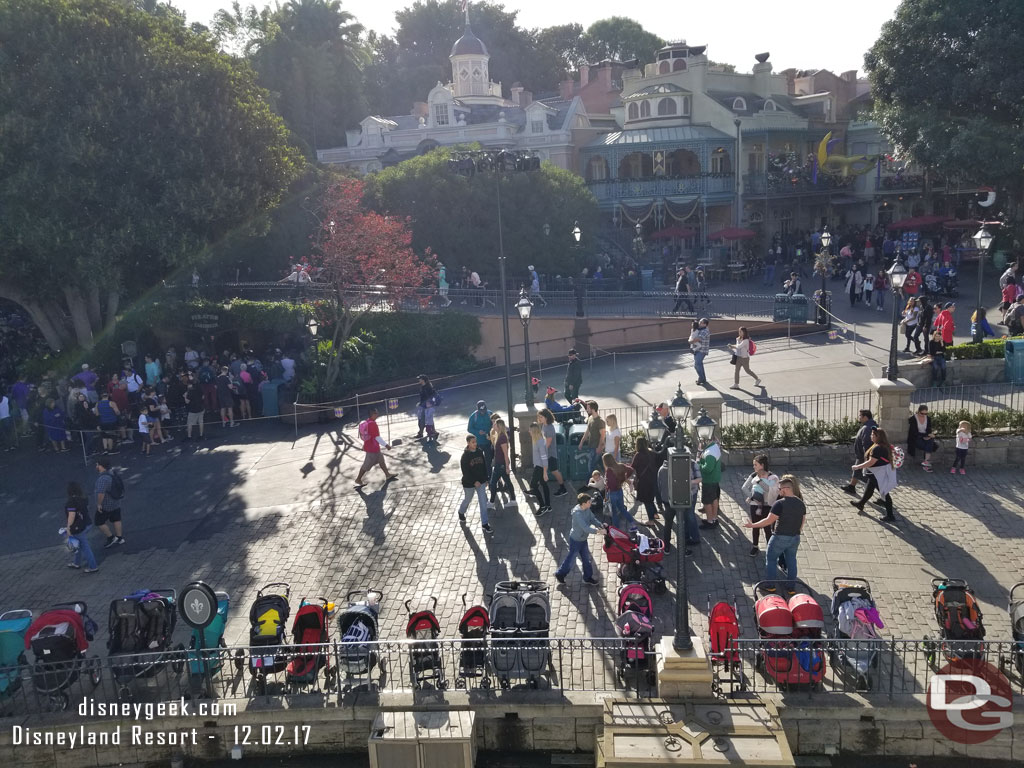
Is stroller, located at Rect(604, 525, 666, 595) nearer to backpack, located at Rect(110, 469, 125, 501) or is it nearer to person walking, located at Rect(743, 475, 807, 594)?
person walking, located at Rect(743, 475, 807, 594)

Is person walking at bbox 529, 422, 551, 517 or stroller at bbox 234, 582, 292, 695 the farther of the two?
person walking at bbox 529, 422, 551, 517

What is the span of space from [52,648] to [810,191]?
38.1 m

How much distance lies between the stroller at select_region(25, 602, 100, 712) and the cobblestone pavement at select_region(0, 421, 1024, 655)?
1.45m

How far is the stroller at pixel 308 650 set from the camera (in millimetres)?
9008

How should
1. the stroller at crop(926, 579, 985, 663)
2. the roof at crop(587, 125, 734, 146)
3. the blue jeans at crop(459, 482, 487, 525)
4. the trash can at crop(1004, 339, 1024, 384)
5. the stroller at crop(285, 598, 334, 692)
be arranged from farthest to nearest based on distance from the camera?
1. the roof at crop(587, 125, 734, 146)
2. the trash can at crop(1004, 339, 1024, 384)
3. the blue jeans at crop(459, 482, 487, 525)
4. the stroller at crop(285, 598, 334, 692)
5. the stroller at crop(926, 579, 985, 663)

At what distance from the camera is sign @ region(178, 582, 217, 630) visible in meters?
9.07

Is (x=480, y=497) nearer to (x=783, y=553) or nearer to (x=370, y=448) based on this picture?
(x=370, y=448)

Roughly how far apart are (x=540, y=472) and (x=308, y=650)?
508cm

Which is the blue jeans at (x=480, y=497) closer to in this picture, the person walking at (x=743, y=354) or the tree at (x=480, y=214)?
the person walking at (x=743, y=354)

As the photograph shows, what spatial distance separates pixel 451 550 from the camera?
12.4 meters

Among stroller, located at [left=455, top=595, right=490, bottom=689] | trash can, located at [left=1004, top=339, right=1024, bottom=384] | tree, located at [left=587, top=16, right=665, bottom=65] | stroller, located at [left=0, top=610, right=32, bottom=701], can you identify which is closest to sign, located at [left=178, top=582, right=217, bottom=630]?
stroller, located at [left=0, top=610, right=32, bottom=701]

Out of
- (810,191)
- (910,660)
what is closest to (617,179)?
(810,191)

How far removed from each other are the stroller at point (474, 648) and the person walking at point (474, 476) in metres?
3.59

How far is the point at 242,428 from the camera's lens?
65.9 ft
